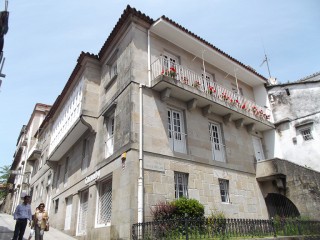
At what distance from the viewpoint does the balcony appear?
35.7 ft

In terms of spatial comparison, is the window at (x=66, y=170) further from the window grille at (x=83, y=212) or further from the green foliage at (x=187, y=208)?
the green foliage at (x=187, y=208)

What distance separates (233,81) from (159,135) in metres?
7.67

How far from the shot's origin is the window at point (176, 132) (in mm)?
10844

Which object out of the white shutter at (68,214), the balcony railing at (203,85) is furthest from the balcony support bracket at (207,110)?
the white shutter at (68,214)

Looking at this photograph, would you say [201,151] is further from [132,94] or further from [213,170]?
[132,94]

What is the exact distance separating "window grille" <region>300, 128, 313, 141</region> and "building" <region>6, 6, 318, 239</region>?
1.62 metres

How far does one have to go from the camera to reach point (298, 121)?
14.9 metres

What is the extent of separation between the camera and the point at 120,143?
10.2 m

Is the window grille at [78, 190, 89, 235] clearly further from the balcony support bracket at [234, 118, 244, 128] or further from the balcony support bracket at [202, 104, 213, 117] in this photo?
the balcony support bracket at [234, 118, 244, 128]

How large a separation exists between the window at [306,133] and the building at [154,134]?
5.27ft

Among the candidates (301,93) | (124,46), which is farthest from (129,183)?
(301,93)

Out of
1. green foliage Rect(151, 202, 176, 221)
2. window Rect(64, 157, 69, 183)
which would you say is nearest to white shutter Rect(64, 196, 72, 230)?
window Rect(64, 157, 69, 183)

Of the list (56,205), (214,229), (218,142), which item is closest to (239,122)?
(218,142)

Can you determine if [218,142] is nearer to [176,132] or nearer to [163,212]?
[176,132]
